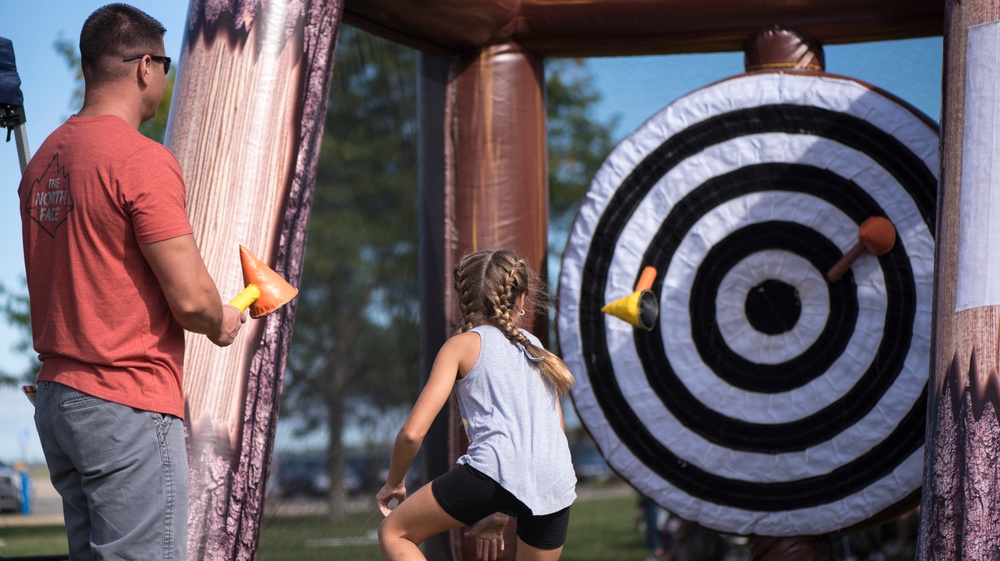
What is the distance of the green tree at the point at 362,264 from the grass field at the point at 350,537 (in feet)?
0.30

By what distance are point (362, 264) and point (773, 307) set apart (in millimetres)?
1298

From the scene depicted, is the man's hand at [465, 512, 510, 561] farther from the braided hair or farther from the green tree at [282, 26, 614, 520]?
the green tree at [282, 26, 614, 520]

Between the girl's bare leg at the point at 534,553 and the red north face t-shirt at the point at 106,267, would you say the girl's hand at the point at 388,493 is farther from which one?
the red north face t-shirt at the point at 106,267

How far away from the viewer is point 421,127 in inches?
132

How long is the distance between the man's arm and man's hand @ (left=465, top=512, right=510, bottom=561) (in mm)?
1112

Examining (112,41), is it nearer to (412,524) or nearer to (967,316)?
(412,524)

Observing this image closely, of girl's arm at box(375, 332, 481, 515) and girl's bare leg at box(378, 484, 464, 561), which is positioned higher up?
girl's arm at box(375, 332, 481, 515)

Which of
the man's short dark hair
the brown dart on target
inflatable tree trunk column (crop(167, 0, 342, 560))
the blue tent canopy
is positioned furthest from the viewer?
the brown dart on target

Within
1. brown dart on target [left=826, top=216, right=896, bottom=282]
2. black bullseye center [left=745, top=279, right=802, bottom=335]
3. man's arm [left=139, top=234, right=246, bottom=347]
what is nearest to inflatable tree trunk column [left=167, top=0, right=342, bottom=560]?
man's arm [left=139, top=234, right=246, bottom=347]

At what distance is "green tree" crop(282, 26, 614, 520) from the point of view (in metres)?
3.47

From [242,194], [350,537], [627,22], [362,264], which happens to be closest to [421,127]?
[362,264]

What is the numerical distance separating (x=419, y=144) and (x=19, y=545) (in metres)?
3.80

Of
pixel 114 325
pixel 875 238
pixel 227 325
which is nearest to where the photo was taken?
pixel 114 325

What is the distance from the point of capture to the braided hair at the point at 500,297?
216cm
